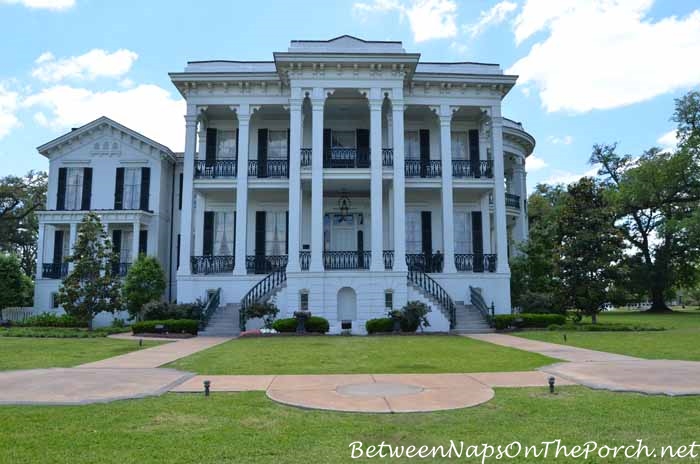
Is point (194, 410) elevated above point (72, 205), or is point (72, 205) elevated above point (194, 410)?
point (72, 205)

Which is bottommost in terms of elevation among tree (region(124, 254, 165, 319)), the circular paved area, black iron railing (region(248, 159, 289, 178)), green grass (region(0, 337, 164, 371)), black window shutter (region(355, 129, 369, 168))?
green grass (region(0, 337, 164, 371))

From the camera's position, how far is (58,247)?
2859cm

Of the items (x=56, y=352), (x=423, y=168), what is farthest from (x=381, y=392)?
(x=423, y=168)

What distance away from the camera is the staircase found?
1992 cm

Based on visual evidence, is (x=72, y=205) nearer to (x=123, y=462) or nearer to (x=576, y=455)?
(x=123, y=462)

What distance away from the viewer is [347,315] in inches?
835

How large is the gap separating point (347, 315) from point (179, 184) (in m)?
15.0

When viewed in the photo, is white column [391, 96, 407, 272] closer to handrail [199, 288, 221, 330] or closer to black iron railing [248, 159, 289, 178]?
black iron railing [248, 159, 289, 178]

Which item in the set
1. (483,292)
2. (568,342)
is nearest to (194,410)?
(568,342)

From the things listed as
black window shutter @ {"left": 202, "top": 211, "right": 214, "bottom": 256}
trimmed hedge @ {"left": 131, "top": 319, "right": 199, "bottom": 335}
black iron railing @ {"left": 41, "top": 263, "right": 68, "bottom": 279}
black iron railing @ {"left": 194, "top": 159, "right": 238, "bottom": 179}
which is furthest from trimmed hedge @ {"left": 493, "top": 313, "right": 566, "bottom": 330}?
black iron railing @ {"left": 41, "top": 263, "right": 68, "bottom": 279}

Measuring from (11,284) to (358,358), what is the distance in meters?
23.4

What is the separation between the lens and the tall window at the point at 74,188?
28469mm

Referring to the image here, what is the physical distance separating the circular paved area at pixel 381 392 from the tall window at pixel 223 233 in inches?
646

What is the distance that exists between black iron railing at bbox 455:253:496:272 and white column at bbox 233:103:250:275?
9668 millimetres
